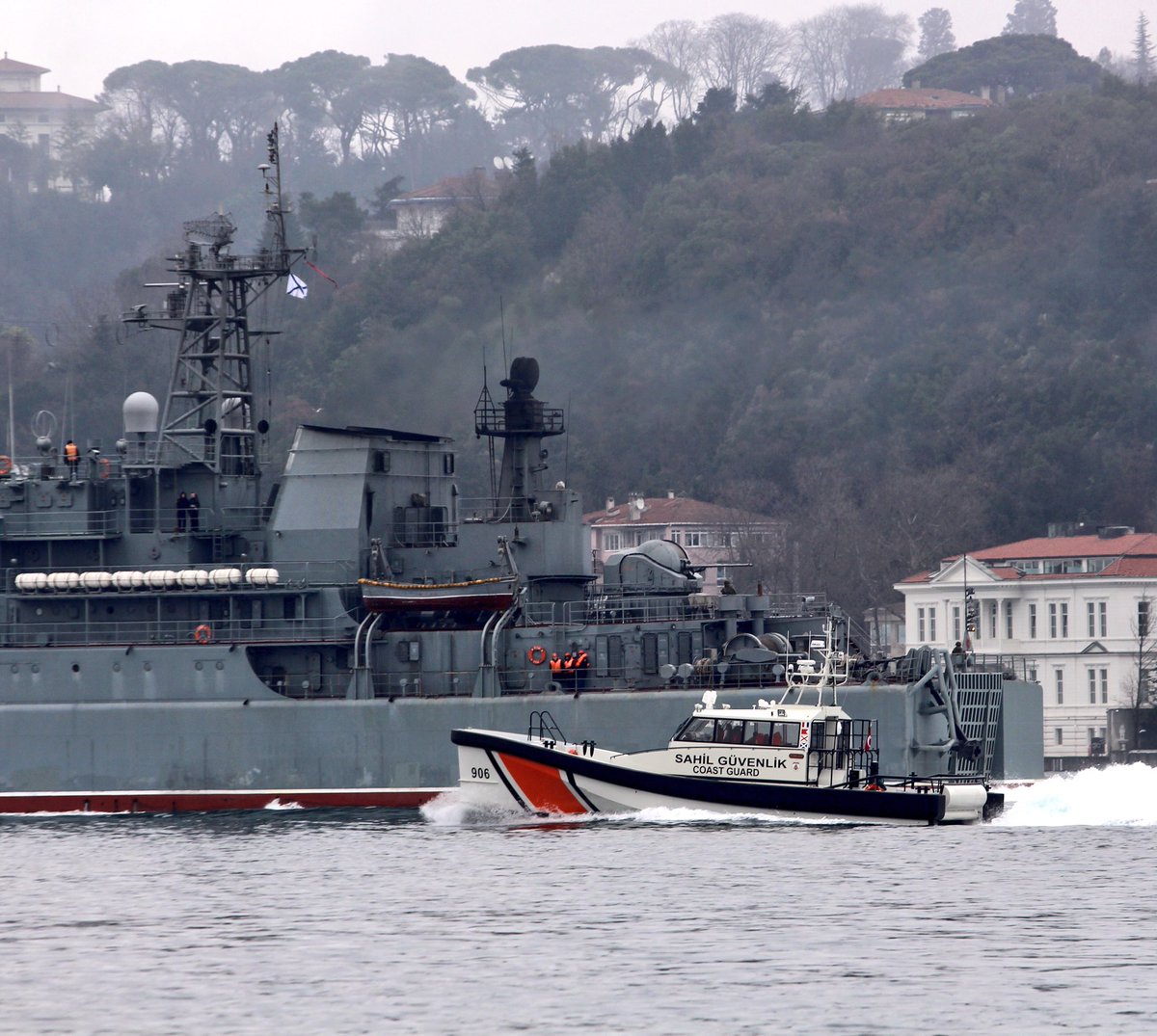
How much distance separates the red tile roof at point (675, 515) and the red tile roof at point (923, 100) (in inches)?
2000

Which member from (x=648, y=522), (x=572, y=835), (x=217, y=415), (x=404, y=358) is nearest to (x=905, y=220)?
(x=648, y=522)

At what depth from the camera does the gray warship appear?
145 ft

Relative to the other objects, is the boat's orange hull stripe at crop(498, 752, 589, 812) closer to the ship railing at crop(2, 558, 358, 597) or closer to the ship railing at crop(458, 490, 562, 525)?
the ship railing at crop(2, 558, 358, 597)

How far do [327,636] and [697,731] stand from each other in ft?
29.8

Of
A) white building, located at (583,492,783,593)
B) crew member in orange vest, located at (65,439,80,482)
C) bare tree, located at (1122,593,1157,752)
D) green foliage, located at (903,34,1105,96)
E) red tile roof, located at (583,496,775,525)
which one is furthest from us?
green foliage, located at (903,34,1105,96)

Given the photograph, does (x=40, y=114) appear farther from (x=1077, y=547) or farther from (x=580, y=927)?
(x=580, y=927)

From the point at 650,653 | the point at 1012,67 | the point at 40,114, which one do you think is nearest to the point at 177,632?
the point at 650,653

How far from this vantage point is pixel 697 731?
40.1m

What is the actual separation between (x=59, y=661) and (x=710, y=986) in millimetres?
23672

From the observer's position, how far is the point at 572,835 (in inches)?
1553

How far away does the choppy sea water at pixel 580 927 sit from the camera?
80.4ft

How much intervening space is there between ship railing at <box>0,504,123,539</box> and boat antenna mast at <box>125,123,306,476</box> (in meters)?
1.69

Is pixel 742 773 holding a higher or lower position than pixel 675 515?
lower

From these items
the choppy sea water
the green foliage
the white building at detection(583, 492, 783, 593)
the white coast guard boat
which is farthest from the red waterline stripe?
the green foliage
